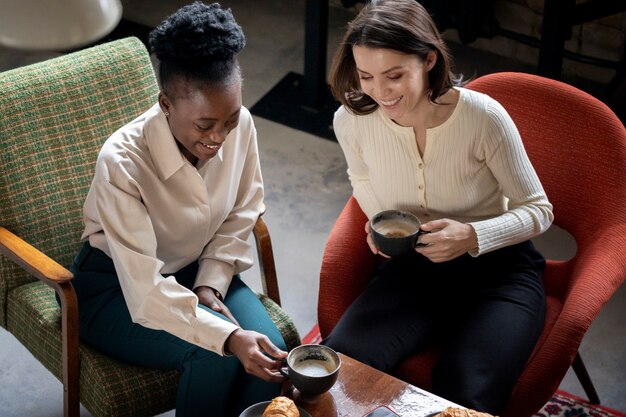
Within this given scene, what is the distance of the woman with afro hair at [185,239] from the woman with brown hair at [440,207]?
0.24 m

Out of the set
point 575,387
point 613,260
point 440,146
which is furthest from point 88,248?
point 575,387

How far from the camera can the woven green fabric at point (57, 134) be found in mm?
2314

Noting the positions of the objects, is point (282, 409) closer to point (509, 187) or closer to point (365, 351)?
point (365, 351)

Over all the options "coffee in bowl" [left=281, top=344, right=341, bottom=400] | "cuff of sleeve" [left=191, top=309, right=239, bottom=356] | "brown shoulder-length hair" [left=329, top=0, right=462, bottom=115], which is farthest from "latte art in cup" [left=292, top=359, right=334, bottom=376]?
"brown shoulder-length hair" [left=329, top=0, right=462, bottom=115]

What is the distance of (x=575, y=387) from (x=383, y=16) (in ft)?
4.05

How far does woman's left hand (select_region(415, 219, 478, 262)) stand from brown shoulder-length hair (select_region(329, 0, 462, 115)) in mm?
280

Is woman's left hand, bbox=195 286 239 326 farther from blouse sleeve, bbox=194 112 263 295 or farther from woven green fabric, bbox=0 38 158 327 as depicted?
woven green fabric, bbox=0 38 158 327

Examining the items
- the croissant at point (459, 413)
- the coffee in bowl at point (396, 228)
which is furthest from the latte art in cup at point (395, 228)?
the croissant at point (459, 413)

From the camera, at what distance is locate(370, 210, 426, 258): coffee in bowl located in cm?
204

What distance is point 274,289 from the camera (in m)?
2.48

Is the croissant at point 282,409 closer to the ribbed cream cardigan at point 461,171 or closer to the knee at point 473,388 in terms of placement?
the knee at point 473,388

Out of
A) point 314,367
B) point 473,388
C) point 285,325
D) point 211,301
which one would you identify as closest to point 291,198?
point 285,325

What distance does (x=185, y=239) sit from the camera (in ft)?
7.36

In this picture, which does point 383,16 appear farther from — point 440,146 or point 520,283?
point 520,283
